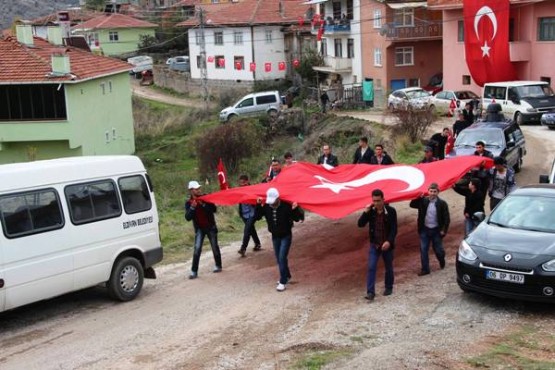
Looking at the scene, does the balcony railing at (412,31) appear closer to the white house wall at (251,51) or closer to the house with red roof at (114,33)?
the white house wall at (251,51)

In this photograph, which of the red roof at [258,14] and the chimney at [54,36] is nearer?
the chimney at [54,36]

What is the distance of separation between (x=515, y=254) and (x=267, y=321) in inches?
145

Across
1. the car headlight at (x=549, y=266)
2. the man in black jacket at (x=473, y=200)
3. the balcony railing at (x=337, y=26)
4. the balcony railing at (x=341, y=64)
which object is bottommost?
the car headlight at (x=549, y=266)

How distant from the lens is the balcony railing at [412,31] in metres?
54.1

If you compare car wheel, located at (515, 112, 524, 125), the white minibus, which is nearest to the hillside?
car wheel, located at (515, 112, 524, 125)

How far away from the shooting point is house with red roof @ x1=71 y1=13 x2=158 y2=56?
9094 cm

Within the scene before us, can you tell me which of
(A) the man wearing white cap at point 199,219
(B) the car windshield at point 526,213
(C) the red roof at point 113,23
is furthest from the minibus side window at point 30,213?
(C) the red roof at point 113,23

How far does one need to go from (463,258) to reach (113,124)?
31752 mm

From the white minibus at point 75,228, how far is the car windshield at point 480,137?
10652 millimetres

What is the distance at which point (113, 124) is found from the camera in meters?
40.7

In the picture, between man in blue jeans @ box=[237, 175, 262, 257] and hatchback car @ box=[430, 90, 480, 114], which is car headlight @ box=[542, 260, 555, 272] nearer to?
man in blue jeans @ box=[237, 175, 262, 257]

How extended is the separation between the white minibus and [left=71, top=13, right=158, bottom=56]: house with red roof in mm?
80402

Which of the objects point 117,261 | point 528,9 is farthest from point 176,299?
point 528,9

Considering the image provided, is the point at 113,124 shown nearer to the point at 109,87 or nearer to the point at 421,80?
the point at 109,87
